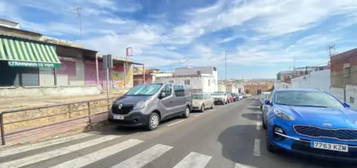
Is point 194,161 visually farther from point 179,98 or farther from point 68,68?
point 68,68

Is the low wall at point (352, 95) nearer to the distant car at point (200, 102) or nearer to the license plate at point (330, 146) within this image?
the distant car at point (200, 102)

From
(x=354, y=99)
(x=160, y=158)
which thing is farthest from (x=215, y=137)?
(x=354, y=99)

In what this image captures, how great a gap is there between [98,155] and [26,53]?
1153 cm

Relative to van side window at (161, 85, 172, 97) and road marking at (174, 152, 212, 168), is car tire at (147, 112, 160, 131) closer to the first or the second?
van side window at (161, 85, 172, 97)

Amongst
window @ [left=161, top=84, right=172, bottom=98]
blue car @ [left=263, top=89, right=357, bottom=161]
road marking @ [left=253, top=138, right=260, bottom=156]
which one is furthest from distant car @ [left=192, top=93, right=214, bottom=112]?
blue car @ [left=263, top=89, right=357, bottom=161]

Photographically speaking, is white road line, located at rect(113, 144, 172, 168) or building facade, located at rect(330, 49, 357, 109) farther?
building facade, located at rect(330, 49, 357, 109)

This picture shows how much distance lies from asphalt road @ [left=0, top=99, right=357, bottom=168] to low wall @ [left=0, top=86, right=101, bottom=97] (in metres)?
7.62

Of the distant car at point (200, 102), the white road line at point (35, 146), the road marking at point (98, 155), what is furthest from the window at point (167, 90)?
the distant car at point (200, 102)

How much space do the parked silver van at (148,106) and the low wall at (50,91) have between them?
7.60 meters

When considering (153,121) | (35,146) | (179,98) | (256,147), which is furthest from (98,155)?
(179,98)

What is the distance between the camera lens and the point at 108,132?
24.9ft

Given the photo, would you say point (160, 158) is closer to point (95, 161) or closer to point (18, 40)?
point (95, 161)

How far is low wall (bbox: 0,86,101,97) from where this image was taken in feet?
37.4

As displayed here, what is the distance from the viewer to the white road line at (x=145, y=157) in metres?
4.21
